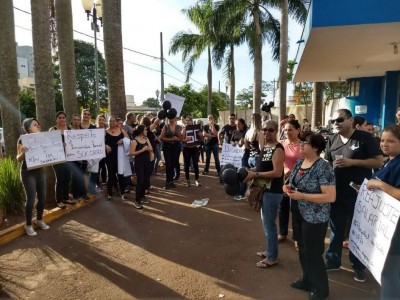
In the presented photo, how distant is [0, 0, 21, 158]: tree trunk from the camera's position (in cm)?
623

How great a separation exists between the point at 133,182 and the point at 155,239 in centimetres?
367

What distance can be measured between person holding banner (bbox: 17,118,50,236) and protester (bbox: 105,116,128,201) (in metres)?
1.90

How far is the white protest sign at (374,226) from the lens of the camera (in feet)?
8.54

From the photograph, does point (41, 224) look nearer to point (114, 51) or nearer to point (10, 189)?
point (10, 189)

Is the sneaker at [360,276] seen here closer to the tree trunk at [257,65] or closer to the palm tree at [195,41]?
the tree trunk at [257,65]

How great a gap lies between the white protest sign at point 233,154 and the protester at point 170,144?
4.03ft

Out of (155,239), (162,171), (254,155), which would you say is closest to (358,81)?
(162,171)

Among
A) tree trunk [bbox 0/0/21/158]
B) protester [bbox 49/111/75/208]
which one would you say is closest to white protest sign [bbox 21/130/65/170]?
protester [bbox 49/111/75/208]

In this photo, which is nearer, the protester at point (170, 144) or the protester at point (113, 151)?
the protester at point (113, 151)

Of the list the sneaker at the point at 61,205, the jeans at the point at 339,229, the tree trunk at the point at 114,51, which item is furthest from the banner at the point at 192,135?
the jeans at the point at 339,229

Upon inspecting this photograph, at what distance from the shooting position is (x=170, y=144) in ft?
26.7

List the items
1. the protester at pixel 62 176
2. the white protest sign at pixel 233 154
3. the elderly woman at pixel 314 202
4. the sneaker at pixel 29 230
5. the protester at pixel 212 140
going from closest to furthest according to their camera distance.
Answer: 1. the elderly woman at pixel 314 202
2. the sneaker at pixel 29 230
3. the protester at pixel 62 176
4. the white protest sign at pixel 233 154
5. the protester at pixel 212 140

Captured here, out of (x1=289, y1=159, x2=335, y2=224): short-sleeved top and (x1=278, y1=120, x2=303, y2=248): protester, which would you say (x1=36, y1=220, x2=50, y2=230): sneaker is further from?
(x1=289, y1=159, x2=335, y2=224): short-sleeved top

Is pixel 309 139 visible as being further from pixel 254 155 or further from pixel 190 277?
pixel 254 155
